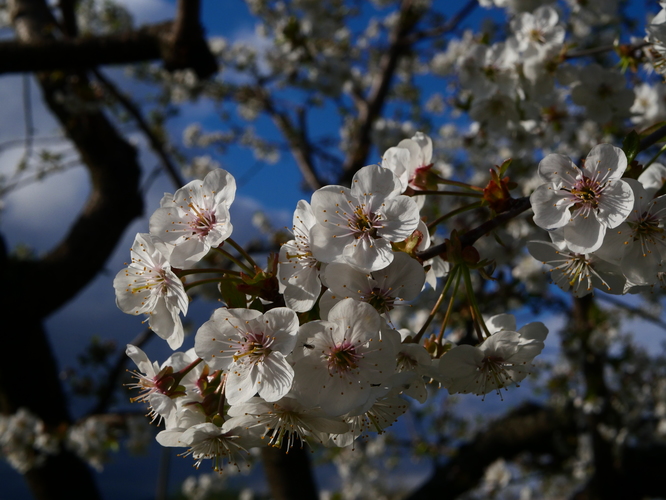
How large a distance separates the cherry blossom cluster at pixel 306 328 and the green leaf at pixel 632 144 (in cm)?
22

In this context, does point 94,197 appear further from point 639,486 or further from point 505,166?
point 639,486

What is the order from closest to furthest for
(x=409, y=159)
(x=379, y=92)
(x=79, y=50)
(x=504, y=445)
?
(x=409, y=159), (x=79, y=50), (x=504, y=445), (x=379, y=92)

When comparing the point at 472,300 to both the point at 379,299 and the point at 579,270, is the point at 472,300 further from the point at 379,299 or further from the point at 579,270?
the point at 579,270

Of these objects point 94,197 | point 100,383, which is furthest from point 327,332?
point 100,383

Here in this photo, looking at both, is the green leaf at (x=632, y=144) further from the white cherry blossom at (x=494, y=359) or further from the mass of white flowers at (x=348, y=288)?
the white cherry blossom at (x=494, y=359)

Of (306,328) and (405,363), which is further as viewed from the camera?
(405,363)

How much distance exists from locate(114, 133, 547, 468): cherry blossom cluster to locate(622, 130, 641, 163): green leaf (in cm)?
22

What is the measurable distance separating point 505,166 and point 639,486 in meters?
3.90

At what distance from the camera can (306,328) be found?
2.60 ft

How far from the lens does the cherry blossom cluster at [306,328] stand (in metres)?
0.81

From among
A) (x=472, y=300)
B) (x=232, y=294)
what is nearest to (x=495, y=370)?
(x=472, y=300)

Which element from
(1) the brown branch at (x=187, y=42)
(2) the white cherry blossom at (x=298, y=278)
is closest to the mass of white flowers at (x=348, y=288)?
(2) the white cherry blossom at (x=298, y=278)

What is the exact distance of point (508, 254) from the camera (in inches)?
127

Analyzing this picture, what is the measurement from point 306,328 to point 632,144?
0.65 meters
